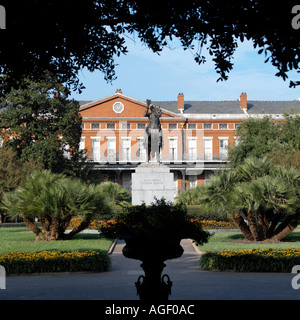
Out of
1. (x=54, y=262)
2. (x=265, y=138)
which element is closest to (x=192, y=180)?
(x=265, y=138)

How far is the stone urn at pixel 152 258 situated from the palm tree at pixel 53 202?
9.86 metres

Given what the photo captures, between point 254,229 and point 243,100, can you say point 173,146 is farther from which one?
point 254,229

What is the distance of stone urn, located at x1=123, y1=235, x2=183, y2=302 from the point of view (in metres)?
6.02

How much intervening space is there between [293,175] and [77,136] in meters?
26.7

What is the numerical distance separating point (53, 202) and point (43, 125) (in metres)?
24.8

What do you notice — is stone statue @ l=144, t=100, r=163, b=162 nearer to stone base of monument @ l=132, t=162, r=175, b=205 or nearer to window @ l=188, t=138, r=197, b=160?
stone base of monument @ l=132, t=162, r=175, b=205

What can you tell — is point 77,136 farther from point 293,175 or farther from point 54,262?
point 54,262

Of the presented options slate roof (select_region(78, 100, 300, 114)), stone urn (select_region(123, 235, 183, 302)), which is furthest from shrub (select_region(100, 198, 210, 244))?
slate roof (select_region(78, 100, 300, 114))

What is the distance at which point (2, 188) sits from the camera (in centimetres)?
3105

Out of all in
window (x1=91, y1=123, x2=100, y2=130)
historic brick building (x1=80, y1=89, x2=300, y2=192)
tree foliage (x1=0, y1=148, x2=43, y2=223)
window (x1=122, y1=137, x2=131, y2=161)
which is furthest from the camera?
window (x1=91, y1=123, x2=100, y2=130)

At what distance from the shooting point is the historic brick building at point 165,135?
57.2m

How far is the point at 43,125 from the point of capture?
129ft

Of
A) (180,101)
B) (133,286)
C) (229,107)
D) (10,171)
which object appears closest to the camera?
(133,286)

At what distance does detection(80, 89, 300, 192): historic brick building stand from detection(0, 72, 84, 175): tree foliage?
666 inches
